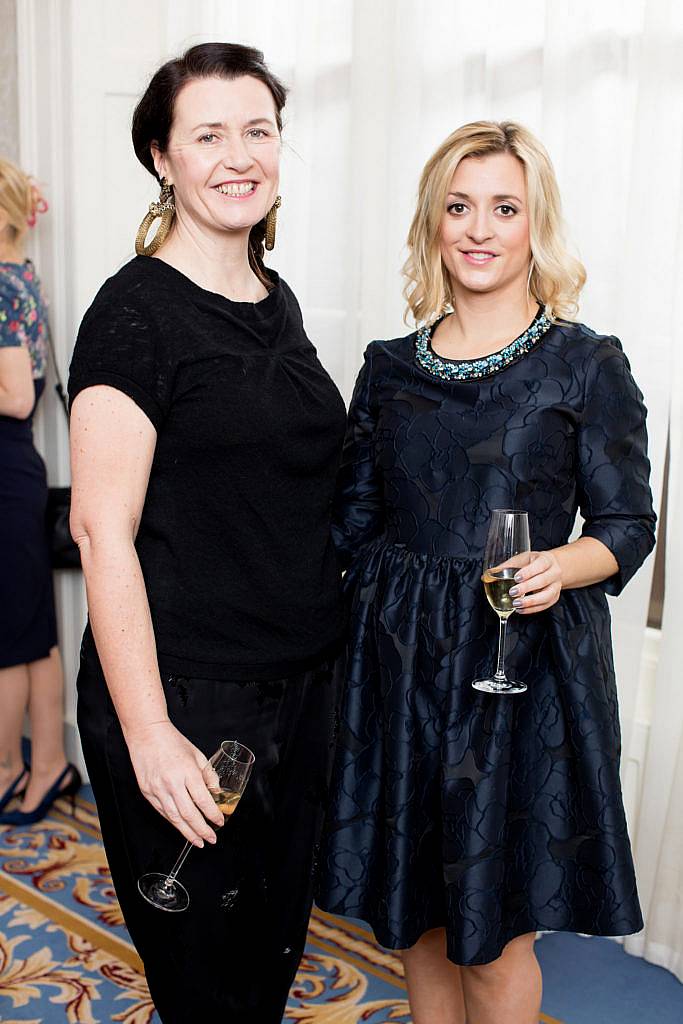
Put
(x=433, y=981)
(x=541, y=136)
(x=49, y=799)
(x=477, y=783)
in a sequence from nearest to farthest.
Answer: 1. (x=477, y=783)
2. (x=433, y=981)
3. (x=541, y=136)
4. (x=49, y=799)

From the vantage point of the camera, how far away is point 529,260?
1.92 meters

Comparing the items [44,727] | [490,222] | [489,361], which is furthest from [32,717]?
[490,222]

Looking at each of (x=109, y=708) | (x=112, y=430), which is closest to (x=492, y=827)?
(x=109, y=708)

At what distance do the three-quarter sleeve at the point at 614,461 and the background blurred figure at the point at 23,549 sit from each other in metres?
1.92

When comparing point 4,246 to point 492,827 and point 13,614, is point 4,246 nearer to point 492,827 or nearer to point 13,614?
point 13,614

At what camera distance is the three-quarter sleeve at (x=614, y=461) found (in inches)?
71.6

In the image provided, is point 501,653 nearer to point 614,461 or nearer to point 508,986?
point 614,461

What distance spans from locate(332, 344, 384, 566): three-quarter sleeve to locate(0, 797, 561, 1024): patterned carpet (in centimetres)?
107

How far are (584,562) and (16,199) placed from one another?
87.2 inches

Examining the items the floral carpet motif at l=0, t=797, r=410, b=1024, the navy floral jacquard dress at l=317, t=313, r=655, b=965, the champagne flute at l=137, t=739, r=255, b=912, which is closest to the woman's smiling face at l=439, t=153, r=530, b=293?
the navy floral jacquard dress at l=317, t=313, r=655, b=965

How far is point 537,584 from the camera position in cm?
168

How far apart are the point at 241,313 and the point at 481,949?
104cm

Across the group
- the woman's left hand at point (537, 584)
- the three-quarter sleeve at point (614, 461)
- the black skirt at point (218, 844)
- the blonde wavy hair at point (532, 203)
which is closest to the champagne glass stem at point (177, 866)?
the black skirt at point (218, 844)

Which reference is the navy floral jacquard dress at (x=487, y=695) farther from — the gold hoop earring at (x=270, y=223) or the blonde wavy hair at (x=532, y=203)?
the gold hoop earring at (x=270, y=223)
